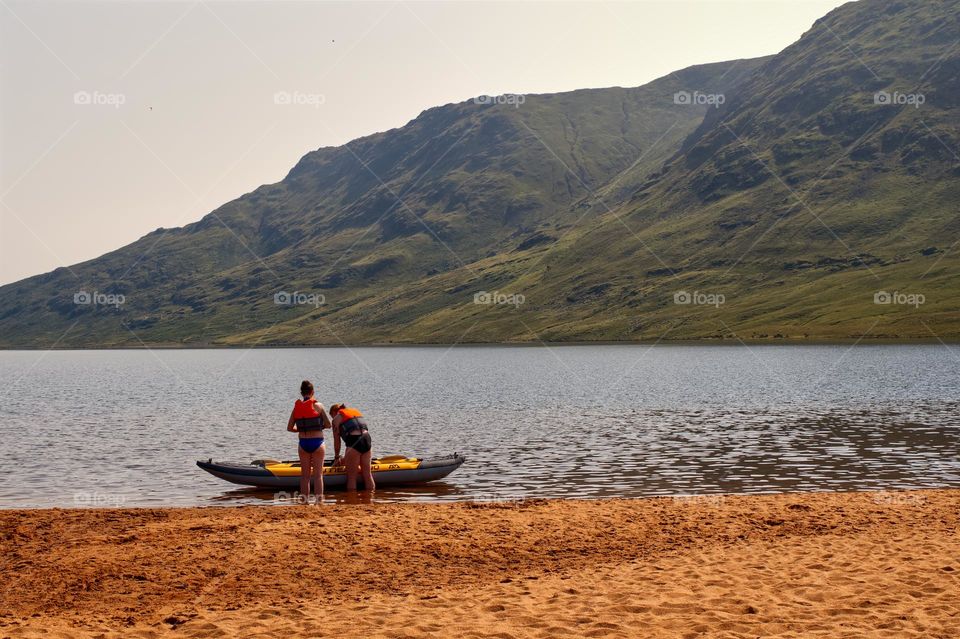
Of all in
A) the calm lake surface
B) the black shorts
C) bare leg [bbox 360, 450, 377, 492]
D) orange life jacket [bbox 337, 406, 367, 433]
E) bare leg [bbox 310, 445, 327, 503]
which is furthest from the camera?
the calm lake surface

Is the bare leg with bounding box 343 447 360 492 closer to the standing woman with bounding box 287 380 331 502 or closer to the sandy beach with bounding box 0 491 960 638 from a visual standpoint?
the standing woman with bounding box 287 380 331 502

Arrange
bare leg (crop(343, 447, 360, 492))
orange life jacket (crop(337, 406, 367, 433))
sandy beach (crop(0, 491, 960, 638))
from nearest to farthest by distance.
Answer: sandy beach (crop(0, 491, 960, 638))
orange life jacket (crop(337, 406, 367, 433))
bare leg (crop(343, 447, 360, 492))

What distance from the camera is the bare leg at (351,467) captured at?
103 ft

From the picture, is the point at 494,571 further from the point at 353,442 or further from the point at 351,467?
the point at 351,467

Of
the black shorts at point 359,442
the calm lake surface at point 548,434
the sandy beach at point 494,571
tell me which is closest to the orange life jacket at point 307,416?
the sandy beach at point 494,571

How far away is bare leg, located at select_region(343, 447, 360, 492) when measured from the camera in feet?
103

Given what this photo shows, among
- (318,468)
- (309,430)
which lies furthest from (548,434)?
(309,430)

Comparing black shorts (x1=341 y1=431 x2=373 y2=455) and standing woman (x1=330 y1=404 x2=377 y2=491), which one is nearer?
standing woman (x1=330 y1=404 x2=377 y2=491)

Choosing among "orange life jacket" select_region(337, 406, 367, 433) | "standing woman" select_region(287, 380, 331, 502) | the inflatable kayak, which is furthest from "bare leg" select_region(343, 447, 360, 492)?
"standing woman" select_region(287, 380, 331, 502)

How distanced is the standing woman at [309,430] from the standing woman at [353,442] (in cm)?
121

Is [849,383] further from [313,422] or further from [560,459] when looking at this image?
[313,422]

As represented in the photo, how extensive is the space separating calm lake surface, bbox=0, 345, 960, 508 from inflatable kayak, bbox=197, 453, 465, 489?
58 cm

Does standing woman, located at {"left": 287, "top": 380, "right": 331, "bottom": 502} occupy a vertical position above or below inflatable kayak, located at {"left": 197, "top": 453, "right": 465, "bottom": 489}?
above

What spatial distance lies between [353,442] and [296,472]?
3702mm
